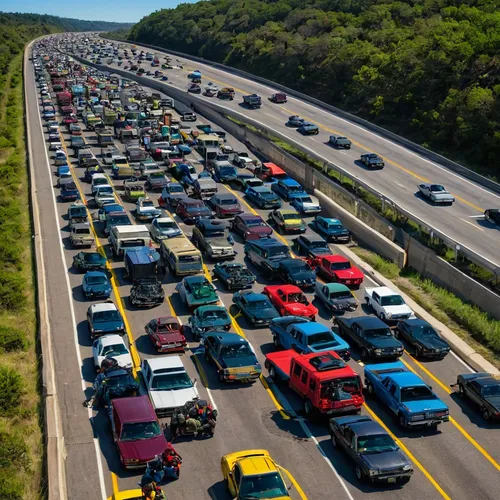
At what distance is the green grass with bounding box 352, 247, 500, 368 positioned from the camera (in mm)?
32500

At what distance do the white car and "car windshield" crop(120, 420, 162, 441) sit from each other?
7.64 feet

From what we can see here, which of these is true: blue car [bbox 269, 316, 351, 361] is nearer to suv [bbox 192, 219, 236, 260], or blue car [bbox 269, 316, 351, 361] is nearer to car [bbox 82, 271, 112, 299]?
car [bbox 82, 271, 112, 299]

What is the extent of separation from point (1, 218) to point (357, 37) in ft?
253

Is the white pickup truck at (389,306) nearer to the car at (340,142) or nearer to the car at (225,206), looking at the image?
the car at (225,206)

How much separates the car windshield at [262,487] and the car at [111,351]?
9.44 meters

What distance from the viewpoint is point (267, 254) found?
129 feet

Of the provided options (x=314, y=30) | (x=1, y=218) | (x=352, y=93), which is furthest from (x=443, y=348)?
(x=314, y=30)

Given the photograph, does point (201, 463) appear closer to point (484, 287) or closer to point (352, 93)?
point (484, 287)

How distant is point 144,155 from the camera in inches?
2613

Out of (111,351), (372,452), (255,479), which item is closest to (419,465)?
(372,452)

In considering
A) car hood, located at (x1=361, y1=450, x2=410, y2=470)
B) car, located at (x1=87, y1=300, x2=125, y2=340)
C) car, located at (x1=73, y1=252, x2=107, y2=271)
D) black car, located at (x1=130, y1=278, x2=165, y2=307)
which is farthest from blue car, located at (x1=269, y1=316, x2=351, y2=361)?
car, located at (x1=73, y1=252, x2=107, y2=271)

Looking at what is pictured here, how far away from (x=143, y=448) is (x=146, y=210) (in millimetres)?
28787

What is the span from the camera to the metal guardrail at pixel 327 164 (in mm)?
39053

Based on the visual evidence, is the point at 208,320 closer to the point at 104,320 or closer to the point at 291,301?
the point at 104,320
